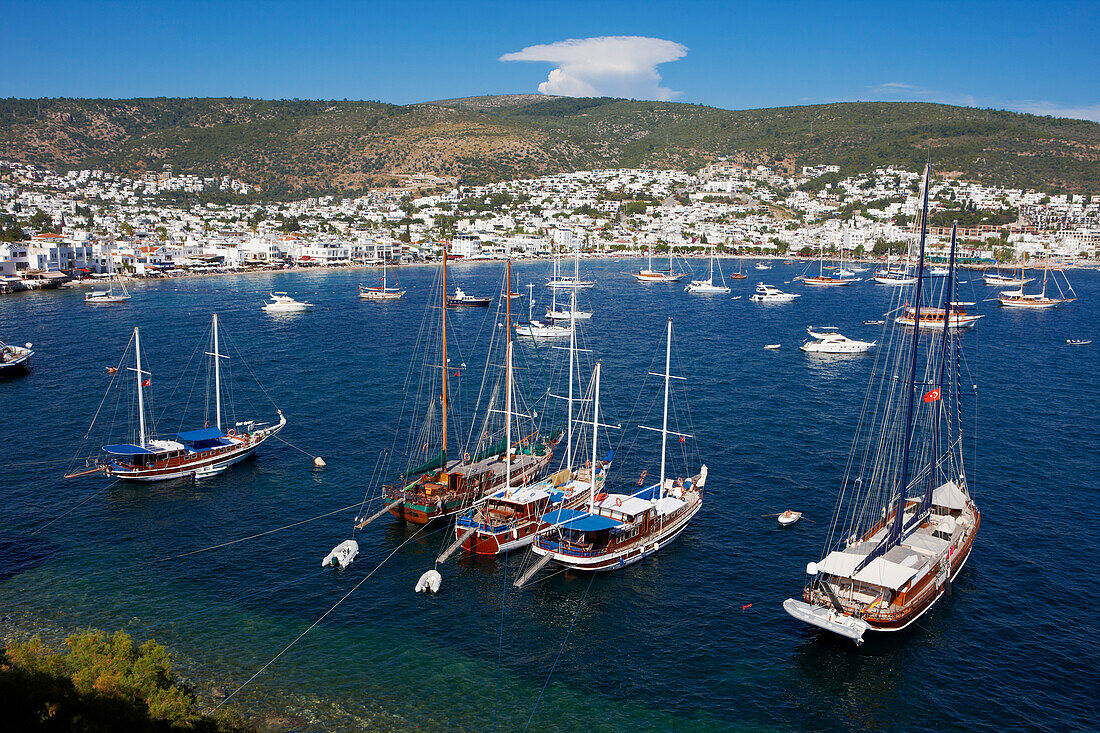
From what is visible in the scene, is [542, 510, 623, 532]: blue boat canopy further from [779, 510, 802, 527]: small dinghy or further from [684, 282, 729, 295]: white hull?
[684, 282, 729, 295]: white hull

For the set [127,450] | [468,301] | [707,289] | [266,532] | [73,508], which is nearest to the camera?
[266,532]

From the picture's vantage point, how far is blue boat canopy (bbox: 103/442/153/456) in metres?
35.4

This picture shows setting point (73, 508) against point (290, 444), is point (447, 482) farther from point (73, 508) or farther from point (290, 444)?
point (73, 508)

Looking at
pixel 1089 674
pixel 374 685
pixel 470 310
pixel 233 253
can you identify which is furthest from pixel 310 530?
pixel 233 253

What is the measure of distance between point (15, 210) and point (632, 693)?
236 m

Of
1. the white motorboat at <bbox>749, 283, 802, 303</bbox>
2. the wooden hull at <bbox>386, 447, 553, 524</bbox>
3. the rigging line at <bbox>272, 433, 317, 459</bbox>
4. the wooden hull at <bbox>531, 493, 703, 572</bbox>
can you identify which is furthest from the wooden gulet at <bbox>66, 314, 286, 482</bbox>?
the white motorboat at <bbox>749, 283, 802, 303</bbox>

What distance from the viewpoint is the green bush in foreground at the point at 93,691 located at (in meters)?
13.8

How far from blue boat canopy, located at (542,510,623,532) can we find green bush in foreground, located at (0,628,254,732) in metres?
14.0

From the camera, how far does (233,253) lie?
147625mm

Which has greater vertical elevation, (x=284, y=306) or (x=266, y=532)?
(x=284, y=306)

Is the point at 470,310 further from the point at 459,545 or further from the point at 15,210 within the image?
the point at 15,210

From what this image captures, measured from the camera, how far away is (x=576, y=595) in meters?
26.3

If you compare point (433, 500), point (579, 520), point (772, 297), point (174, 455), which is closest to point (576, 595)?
point (579, 520)

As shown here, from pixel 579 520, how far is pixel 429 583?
603 cm
